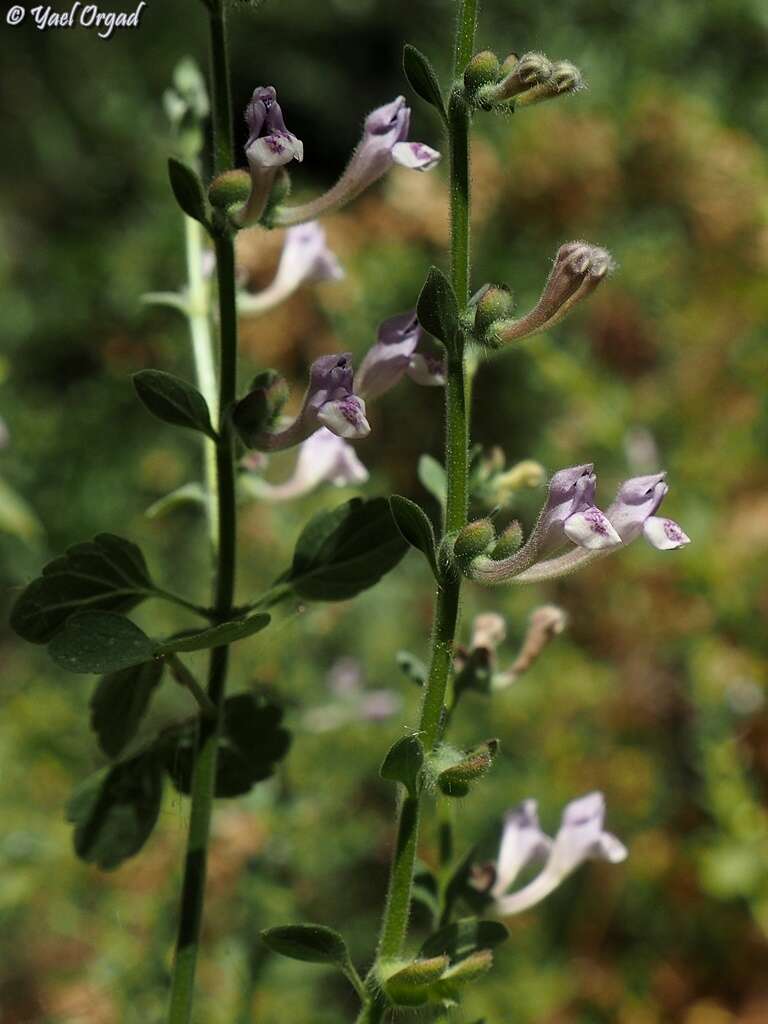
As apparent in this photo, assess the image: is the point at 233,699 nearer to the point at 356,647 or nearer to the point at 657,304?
the point at 356,647

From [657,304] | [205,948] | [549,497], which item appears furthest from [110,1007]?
[657,304]

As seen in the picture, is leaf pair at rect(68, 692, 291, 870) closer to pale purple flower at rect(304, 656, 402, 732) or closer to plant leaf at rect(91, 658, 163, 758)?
plant leaf at rect(91, 658, 163, 758)

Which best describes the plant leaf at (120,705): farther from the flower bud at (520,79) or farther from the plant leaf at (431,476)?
the flower bud at (520,79)

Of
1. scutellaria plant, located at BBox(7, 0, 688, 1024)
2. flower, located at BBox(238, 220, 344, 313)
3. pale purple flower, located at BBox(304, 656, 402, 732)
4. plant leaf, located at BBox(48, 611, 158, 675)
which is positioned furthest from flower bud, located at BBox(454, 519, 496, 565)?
pale purple flower, located at BBox(304, 656, 402, 732)

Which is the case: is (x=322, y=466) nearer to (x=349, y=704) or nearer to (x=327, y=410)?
(x=327, y=410)

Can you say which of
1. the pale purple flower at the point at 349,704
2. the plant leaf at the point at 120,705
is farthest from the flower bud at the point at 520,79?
the pale purple flower at the point at 349,704

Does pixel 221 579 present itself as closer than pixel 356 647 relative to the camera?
Yes
